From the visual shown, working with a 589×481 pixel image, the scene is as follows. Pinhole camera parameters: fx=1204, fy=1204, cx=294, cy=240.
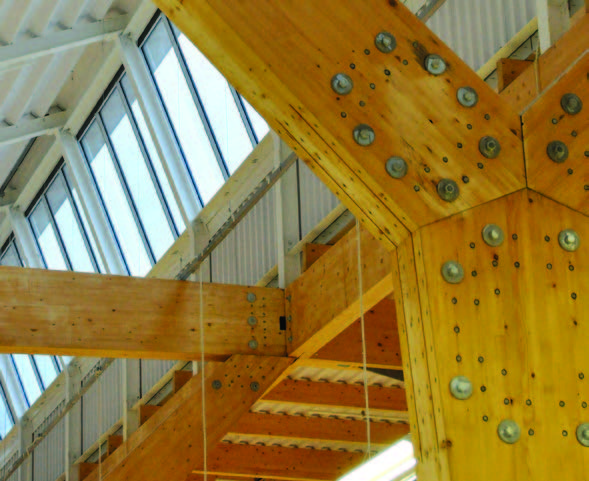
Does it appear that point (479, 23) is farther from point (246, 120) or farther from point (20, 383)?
point (20, 383)

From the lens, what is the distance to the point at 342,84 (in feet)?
11.8

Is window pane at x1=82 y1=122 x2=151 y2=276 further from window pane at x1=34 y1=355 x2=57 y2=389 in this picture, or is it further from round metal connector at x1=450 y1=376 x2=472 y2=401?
round metal connector at x1=450 y1=376 x2=472 y2=401

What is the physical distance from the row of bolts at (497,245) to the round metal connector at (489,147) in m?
0.21

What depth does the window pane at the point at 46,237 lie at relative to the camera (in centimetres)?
1620

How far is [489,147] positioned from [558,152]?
0.21 m

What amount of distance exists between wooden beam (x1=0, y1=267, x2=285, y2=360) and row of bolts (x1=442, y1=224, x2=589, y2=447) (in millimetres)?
4985

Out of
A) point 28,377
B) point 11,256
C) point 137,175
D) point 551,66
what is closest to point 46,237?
point 11,256

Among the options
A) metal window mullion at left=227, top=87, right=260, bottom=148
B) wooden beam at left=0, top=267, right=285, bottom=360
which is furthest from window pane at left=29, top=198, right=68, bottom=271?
wooden beam at left=0, top=267, right=285, bottom=360

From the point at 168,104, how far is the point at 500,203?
30.4ft

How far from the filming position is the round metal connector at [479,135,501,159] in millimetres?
3564

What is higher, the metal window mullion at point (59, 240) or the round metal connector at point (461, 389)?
the metal window mullion at point (59, 240)

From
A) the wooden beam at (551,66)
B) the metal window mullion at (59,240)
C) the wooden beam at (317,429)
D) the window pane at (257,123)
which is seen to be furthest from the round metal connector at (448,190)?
the metal window mullion at (59,240)

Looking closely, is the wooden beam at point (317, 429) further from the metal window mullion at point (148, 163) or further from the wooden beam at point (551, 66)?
the wooden beam at point (551, 66)

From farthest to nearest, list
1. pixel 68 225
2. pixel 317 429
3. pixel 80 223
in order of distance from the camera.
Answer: pixel 68 225 < pixel 80 223 < pixel 317 429
